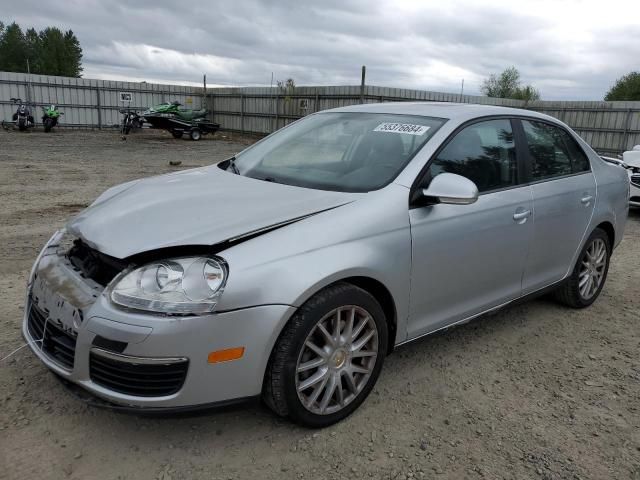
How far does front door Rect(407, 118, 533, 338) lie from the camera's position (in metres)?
2.90

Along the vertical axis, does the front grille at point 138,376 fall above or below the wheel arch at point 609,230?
below

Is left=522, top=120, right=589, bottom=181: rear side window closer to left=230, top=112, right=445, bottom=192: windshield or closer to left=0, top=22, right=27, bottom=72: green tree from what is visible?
left=230, top=112, right=445, bottom=192: windshield

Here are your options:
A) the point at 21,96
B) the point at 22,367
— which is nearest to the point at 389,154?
the point at 22,367

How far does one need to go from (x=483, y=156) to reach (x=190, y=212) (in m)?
1.87

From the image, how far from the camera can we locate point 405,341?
2.95 metres

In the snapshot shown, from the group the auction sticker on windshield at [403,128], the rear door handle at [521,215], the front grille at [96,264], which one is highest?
the auction sticker on windshield at [403,128]

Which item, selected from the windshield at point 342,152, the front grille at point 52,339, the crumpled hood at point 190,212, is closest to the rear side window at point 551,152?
the windshield at point 342,152

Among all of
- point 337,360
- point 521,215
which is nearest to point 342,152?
point 521,215

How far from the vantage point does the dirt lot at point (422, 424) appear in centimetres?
236

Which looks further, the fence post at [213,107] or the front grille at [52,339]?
the fence post at [213,107]

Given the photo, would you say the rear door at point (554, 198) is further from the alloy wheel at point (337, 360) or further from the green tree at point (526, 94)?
the green tree at point (526, 94)

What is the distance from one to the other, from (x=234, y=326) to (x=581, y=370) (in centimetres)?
241

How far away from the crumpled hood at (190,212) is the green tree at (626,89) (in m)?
66.5

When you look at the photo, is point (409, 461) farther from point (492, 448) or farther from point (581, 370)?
point (581, 370)
